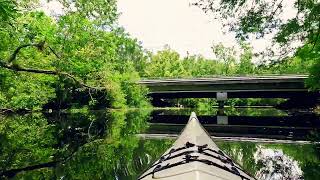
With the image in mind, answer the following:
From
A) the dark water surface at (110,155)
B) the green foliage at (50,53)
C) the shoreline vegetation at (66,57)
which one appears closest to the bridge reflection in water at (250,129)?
the dark water surface at (110,155)

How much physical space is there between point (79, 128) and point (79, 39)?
17.6 ft

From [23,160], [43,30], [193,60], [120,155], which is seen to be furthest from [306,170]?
[193,60]

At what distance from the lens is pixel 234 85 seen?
46750 millimetres

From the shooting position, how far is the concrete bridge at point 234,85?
4338 centimetres

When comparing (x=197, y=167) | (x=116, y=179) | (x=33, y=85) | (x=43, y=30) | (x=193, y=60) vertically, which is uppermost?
(x=193, y=60)

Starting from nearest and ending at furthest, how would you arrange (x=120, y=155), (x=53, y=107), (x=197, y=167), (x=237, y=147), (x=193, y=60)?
(x=197, y=167)
(x=120, y=155)
(x=237, y=147)
(x=53, y=107)
(x=193, y=60)

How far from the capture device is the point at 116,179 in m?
9.71

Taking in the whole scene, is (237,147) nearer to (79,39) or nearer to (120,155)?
(120,155)

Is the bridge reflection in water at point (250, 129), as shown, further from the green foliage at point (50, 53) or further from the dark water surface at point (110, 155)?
the green foliage at point (50, 53)

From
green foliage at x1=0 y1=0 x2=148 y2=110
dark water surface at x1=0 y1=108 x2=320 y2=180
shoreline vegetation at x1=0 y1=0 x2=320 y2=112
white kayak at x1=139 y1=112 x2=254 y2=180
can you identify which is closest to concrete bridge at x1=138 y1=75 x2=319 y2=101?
shoreline vegetation at x1=0 y1=0 x2=320 y2=112

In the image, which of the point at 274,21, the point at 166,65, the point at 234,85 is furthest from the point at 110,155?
the point at 166,65

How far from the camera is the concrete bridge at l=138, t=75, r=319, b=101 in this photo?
142ft

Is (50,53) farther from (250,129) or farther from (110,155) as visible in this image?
(250,129)

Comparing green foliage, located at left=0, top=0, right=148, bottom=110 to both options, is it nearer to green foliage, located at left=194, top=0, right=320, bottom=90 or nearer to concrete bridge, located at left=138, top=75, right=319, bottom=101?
green foliage, located at left=194, top=0, right=320, bottom=90
